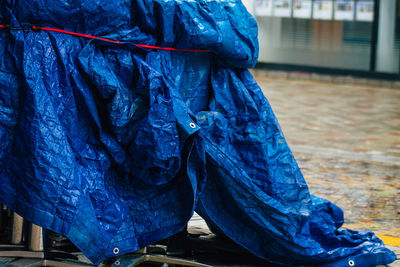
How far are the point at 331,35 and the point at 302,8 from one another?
0.67 m

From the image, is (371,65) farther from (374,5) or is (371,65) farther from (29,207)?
(29,207)

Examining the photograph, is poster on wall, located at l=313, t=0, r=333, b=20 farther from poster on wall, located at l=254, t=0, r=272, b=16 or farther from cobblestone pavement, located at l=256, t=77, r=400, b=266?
cobblestone pavement, located at l=256, t=77, r=400, b=266

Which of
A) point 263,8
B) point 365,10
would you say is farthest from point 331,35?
point 263,8

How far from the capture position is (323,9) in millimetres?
12086

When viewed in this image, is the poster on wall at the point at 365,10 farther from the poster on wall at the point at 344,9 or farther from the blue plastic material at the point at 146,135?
the blue plastic material at the point at 146,135

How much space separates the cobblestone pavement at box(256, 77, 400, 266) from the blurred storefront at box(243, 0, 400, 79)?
67cm

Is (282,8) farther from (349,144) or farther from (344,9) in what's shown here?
(349,144)

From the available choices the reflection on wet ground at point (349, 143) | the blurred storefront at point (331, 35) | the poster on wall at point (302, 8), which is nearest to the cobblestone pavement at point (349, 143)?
the reflection on wet ground at point (349, 143)

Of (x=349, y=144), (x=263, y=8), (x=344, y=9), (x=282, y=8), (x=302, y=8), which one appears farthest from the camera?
(x=263, y=8)

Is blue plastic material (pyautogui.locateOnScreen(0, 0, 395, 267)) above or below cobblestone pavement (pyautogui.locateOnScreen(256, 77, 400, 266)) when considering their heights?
above

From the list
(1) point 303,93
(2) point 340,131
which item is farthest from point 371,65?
(2) point 340,131

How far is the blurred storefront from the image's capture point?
1149 centimetres

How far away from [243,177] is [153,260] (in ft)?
1.70

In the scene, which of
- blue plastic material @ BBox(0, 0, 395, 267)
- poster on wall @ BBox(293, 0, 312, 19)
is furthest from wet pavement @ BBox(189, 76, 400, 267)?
poster on wall @ BBox(293, 0, 312, 19)
